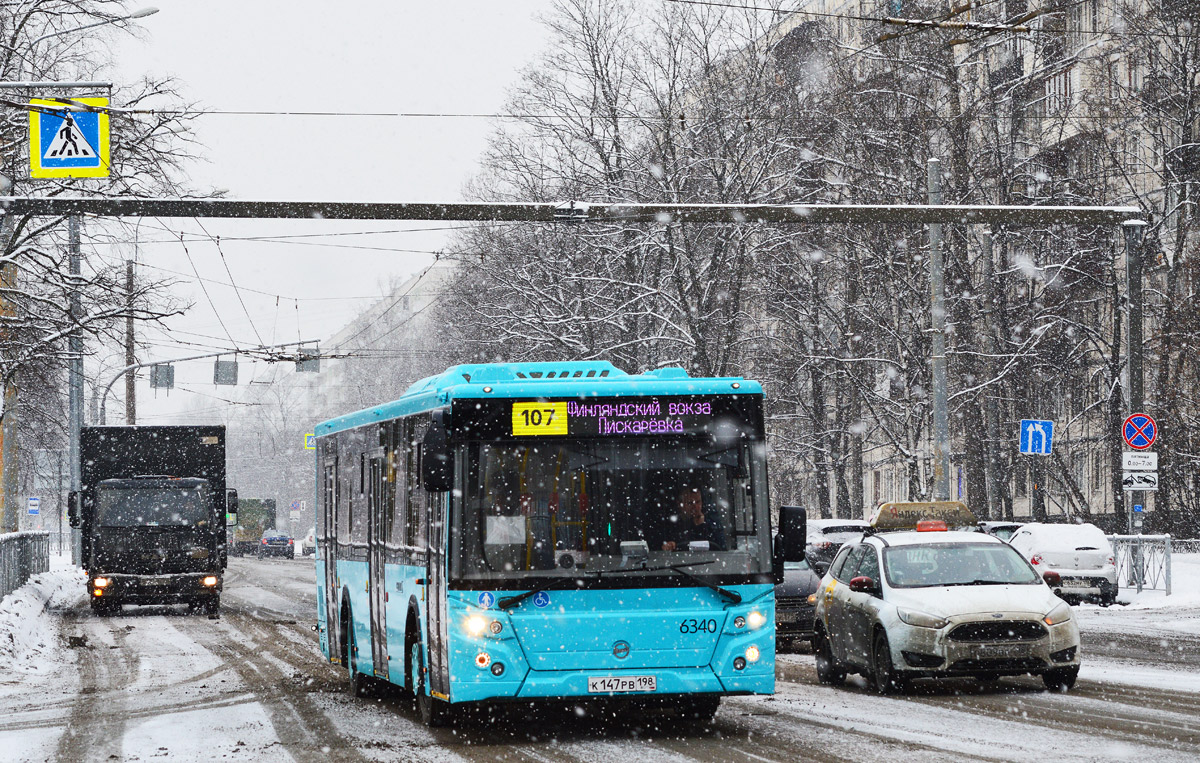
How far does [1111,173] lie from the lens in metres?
44.9

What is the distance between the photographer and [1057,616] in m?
15.1

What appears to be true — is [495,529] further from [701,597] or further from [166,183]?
[166,183]

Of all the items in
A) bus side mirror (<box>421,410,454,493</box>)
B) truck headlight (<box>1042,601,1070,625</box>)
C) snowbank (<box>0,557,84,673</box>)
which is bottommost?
snowbank (<box>0,557,84,673</box>)

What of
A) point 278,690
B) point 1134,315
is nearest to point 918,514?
point 1134,315

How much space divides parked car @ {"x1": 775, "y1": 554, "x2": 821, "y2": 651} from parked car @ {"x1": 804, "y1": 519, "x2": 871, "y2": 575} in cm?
302

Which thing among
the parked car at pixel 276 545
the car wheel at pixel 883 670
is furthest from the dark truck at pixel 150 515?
the parked car at pixel 276 545

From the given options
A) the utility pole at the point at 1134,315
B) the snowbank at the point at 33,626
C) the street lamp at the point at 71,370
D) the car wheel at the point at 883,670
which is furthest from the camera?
the street lamp at the point at 71,370

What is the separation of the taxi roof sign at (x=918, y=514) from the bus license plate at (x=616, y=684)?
1822 cm

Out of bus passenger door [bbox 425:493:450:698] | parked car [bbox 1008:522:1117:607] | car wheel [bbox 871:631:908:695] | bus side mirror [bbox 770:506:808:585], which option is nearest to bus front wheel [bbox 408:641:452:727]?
bus passenger door [bbox 425:493:450:698]

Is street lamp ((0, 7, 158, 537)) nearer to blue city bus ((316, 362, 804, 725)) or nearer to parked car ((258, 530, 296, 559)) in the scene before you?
blue city bus ((316, 362, 804, 725))

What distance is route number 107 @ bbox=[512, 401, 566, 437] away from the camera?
1251 cm

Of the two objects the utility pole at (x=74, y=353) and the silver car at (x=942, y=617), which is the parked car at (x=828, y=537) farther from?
the utility pole at (x=74, y=353)

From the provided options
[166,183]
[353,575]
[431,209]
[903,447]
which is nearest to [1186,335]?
[903,447]

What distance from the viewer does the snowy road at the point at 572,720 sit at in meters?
11.4
